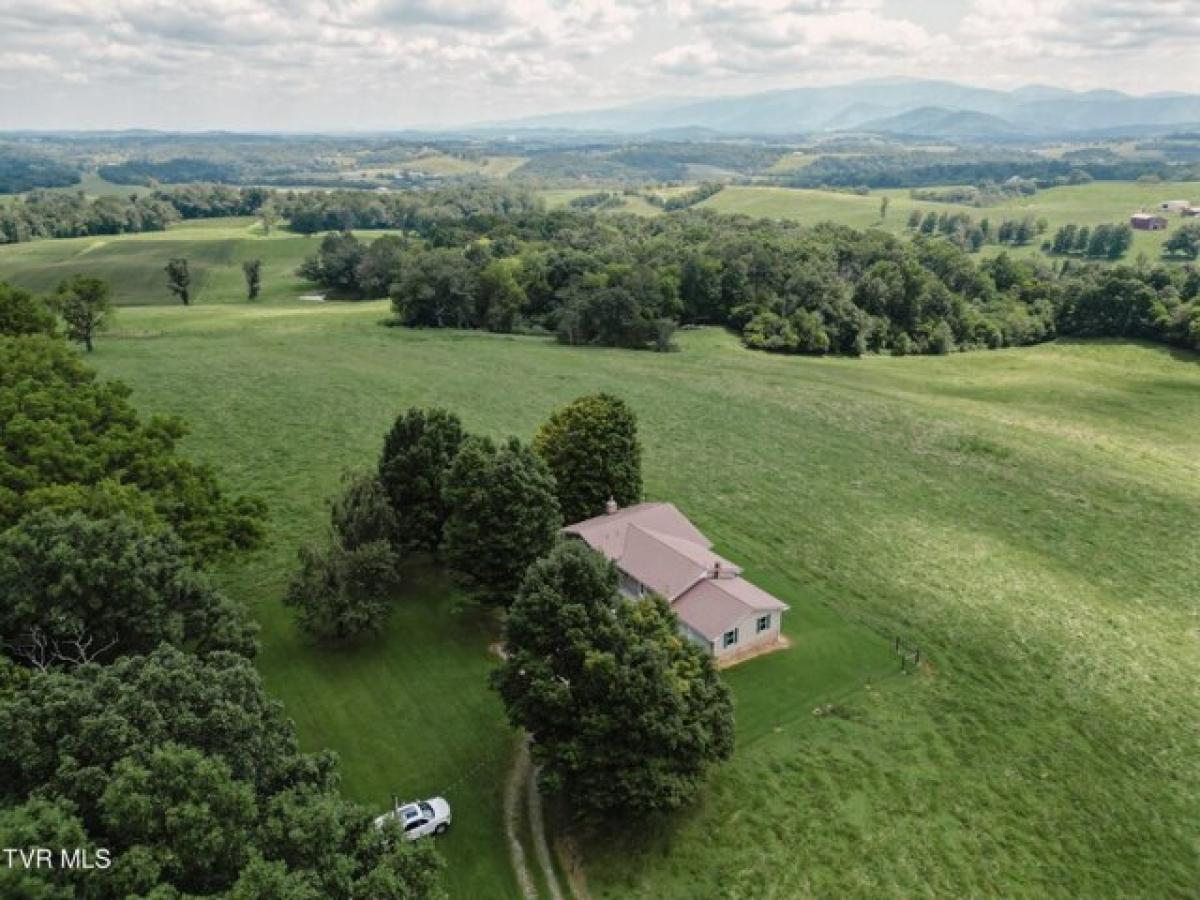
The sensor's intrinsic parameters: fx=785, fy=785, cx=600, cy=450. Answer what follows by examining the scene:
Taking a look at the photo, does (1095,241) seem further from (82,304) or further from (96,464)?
(96,464)

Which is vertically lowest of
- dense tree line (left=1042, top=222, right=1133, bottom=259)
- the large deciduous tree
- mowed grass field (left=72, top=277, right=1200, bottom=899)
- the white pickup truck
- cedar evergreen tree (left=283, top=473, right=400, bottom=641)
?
dense tree line (left=1042, top=222, right=1133, bottom=259)

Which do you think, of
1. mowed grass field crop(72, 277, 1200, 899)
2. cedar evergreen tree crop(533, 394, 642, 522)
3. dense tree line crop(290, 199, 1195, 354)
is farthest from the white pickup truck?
dense tree line crop(290, 199, 1195, 354)

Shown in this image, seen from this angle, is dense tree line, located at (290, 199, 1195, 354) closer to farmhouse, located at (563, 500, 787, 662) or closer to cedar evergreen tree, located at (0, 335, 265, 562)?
farmhouse, located at (563, 500, 787, 662)

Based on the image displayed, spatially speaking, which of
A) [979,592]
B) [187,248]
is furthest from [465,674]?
[187,248]

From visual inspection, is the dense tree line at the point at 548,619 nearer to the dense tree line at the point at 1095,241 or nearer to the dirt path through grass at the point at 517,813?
the dirt path through grass at the point at 517,813

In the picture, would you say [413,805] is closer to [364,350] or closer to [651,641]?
[651,641]
